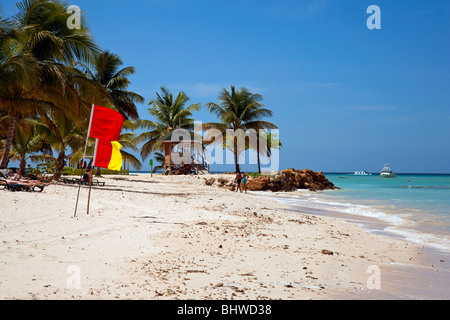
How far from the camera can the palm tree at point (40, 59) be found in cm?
1446

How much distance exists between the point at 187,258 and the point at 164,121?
35.1 metres

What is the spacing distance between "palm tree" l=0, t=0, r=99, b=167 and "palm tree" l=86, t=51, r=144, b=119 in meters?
10.1

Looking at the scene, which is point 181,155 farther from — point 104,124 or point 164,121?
point 104,124

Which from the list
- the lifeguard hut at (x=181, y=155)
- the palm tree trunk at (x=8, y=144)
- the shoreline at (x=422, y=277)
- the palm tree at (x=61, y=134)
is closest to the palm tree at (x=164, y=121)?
the lifeguard hut at (x=181, y=155)

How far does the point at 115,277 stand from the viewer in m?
4.22

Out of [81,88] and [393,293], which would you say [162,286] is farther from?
[81,88]

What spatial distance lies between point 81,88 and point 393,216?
17.1 m

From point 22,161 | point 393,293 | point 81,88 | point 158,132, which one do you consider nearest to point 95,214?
point 393,293

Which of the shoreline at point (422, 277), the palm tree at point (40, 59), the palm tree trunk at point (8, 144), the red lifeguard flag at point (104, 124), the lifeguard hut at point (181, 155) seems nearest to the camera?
the shoreline at point (422, 277)

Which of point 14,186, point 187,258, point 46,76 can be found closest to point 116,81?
point 46,76

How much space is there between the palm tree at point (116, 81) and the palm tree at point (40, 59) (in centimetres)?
1007

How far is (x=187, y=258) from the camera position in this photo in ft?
17.5

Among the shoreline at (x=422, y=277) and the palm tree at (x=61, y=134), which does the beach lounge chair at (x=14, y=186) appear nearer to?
the palm tree at (x=61, y=134)

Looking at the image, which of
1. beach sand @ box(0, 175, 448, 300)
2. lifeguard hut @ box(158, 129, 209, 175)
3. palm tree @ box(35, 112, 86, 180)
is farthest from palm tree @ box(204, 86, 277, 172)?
beach sand @ box(0, 175, 448, 300)
